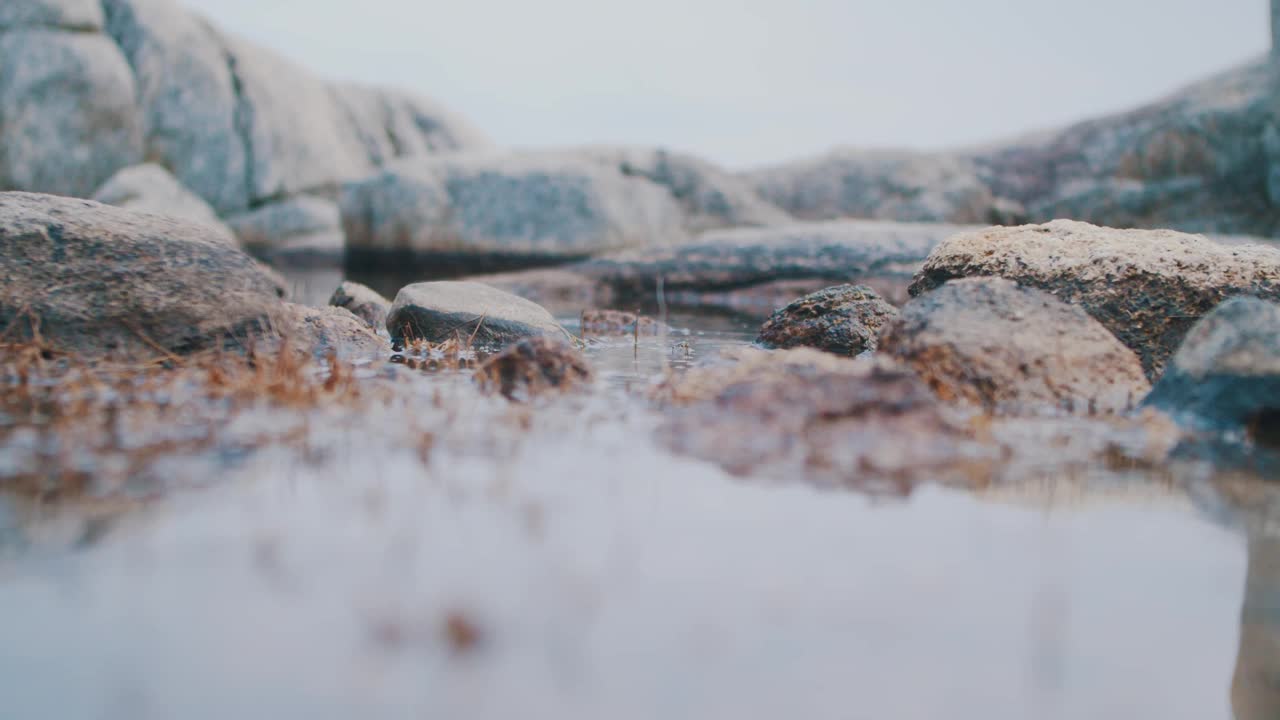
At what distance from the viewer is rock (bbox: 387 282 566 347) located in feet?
12.0

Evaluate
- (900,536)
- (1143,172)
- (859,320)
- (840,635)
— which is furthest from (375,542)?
(1143,172)

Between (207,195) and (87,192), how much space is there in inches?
75.4

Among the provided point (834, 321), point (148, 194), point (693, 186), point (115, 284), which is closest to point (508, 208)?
point (693, 186)

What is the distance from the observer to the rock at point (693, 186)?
11156 mm

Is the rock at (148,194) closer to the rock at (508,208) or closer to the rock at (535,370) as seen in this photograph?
the rock at (508,208)

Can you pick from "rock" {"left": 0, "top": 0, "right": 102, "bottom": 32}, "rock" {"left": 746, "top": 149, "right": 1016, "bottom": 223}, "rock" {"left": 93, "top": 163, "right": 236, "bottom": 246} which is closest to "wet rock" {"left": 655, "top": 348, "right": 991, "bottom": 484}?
"rock" {"left": 93, "top": 163, "right": 236, "bottom": 246}

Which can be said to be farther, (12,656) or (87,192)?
(87,192)

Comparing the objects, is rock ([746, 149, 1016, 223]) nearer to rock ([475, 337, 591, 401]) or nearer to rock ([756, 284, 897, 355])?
rock ([756, 284, 897, 355])

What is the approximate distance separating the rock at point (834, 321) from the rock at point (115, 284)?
226 centimetres

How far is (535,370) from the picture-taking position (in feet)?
8.29

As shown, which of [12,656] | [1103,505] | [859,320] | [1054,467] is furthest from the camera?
[859,320]

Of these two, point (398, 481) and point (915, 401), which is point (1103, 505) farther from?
point (398, 481)

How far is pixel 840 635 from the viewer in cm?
113

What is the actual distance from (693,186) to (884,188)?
9.17 ft
